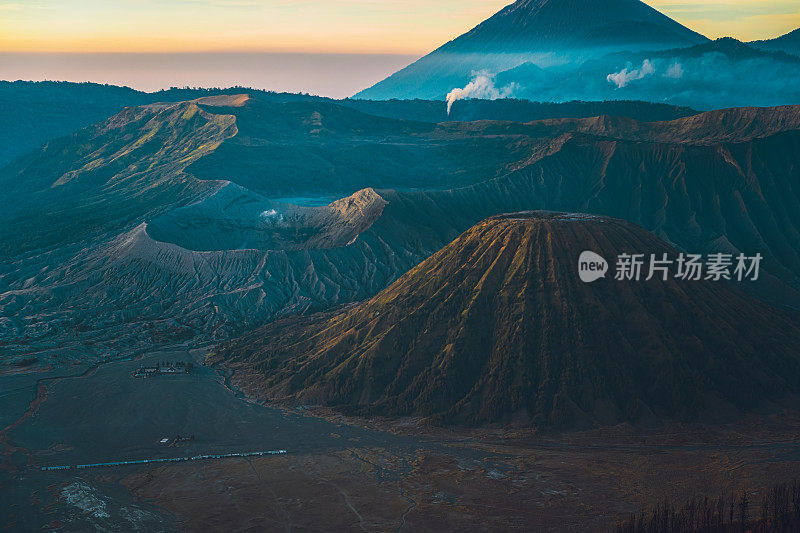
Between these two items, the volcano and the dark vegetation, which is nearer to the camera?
the dark vegetation

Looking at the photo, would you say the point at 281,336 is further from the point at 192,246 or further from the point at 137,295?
the point at 192,246

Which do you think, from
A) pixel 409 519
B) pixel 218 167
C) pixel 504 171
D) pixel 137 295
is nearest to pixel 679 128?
pixel 504 171

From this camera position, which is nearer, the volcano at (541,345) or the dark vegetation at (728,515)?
the dark vegetation at (728,515)

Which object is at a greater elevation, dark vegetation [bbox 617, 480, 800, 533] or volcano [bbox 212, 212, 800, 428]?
volcano [bbox 212, 212, 800, 428]

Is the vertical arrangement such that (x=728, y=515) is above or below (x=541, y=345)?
below
